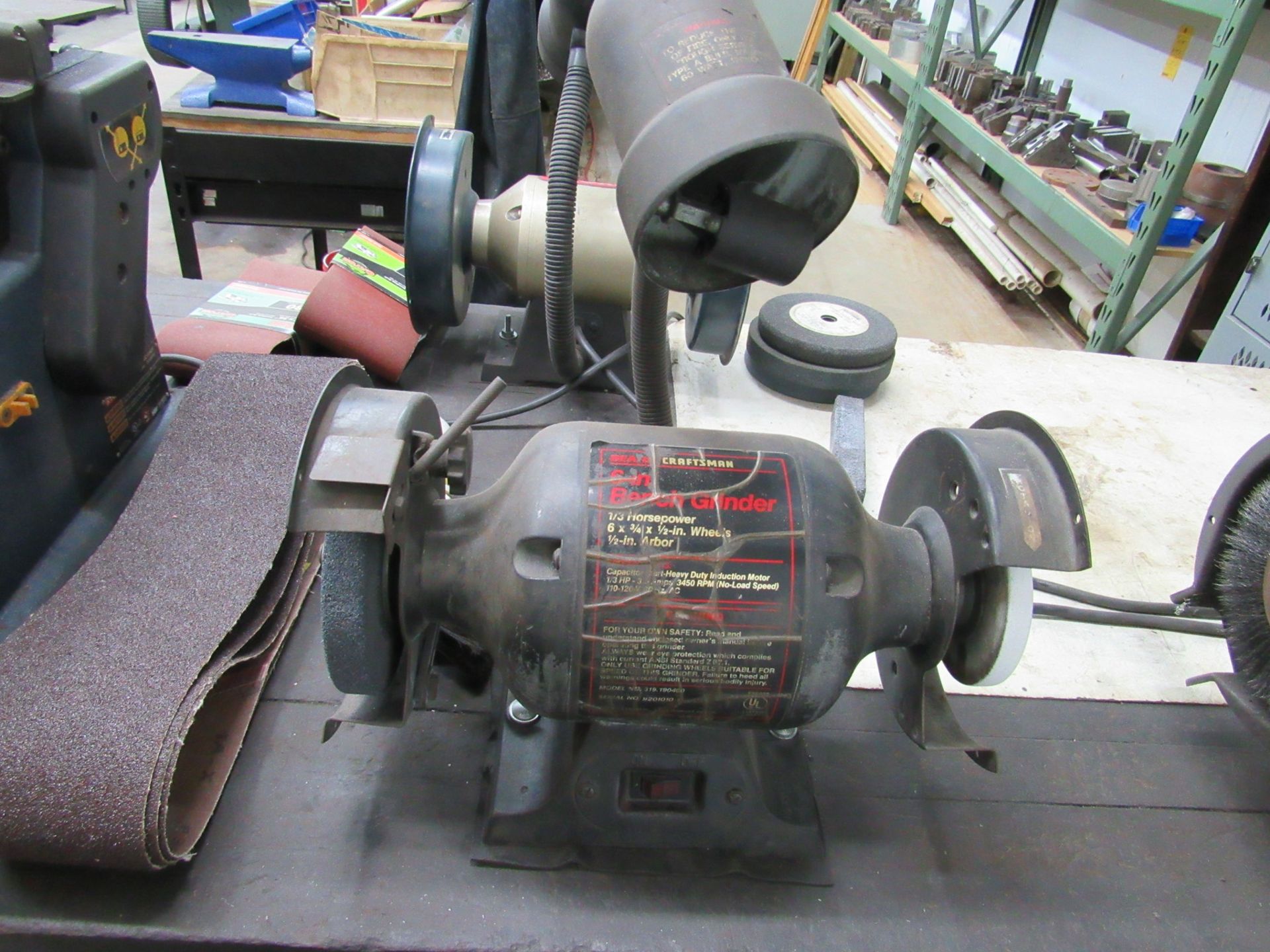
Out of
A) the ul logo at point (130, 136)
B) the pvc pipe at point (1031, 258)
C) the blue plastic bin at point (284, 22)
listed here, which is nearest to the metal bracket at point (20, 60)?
the ul logo at point (130, 136)

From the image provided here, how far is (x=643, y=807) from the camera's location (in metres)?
0.64

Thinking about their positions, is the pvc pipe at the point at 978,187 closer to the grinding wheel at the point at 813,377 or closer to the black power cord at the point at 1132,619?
the grinding wheel at the point at 813,377

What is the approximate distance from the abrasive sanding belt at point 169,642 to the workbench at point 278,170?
0.98 m

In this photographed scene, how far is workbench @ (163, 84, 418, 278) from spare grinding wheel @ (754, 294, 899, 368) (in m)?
0.98

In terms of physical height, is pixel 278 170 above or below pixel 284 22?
below

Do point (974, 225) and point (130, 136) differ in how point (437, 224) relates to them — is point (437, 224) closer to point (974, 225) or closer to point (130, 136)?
point (130, 136)

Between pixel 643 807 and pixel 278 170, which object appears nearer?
pixel 643 807

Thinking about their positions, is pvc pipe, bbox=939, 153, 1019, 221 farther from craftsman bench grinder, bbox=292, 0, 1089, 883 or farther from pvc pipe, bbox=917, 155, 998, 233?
craftsman bench grinder, bbox=292, 0, 1089, 883

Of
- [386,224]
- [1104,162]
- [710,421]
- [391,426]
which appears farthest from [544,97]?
[391,426]

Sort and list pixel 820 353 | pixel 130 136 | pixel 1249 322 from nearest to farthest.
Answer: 1. pixel 130 136
2. pixel 820 353
3. pixel 1249 322

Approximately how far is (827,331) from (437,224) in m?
0.56

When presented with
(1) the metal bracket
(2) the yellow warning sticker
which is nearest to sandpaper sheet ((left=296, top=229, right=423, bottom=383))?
(1) the metal bracket

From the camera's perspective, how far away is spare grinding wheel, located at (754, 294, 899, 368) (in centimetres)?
114

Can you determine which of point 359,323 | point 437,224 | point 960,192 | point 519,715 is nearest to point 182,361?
point 359,323
